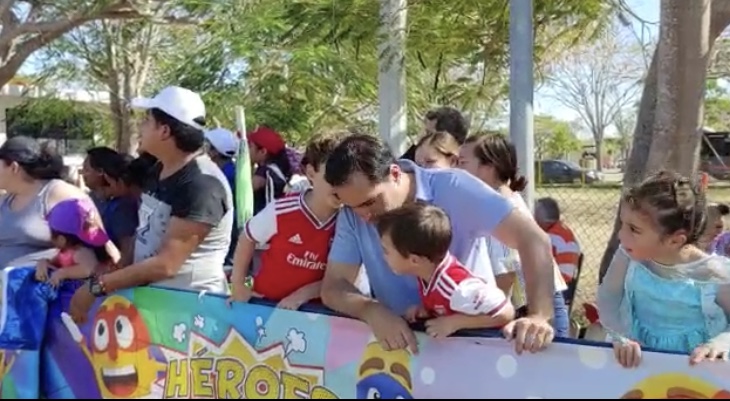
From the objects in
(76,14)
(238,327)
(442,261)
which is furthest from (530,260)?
(76,14)

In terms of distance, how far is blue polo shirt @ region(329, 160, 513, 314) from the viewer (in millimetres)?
3090

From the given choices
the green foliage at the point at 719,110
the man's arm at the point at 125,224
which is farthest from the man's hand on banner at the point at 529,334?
the green foliage at the point at 719,110

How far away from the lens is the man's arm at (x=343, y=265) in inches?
128

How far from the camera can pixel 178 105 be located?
13.4ft

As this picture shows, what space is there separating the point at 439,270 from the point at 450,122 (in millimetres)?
2745

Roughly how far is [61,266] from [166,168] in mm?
745

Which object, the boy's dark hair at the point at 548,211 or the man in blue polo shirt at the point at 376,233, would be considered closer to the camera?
the man in blue polo shirt at the point at 376,233

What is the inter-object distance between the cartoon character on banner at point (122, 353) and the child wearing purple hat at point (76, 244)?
0.27m

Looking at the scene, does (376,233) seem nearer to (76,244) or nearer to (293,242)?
(293,242)

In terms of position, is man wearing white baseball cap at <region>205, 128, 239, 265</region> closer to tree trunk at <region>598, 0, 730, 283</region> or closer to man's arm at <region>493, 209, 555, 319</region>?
tree trunk at <region>598, 0, 730, 283</region>

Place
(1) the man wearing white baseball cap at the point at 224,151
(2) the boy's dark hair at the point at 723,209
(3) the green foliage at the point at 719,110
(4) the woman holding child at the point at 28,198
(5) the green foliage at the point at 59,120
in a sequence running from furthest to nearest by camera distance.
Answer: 1. (3) the green foliage at the point at 719,110
2. (5) the green foliage at the point at 59,120
3. (1) the man wearing white baseball cap at the point at 224,151
4. (2) the boy's dark hair at the point at 723,209
5. (4) the woman holding child at the point at 28,198

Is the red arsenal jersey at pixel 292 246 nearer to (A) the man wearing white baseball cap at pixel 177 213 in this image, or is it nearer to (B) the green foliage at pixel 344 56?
(A) the man wearing white baseball cap at pixel 177 213

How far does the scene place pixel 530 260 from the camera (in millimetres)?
3010

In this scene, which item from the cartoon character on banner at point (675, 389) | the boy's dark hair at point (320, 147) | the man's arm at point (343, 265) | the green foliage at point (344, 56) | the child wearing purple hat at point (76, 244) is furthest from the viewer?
the green foliage at point (344, 56)
